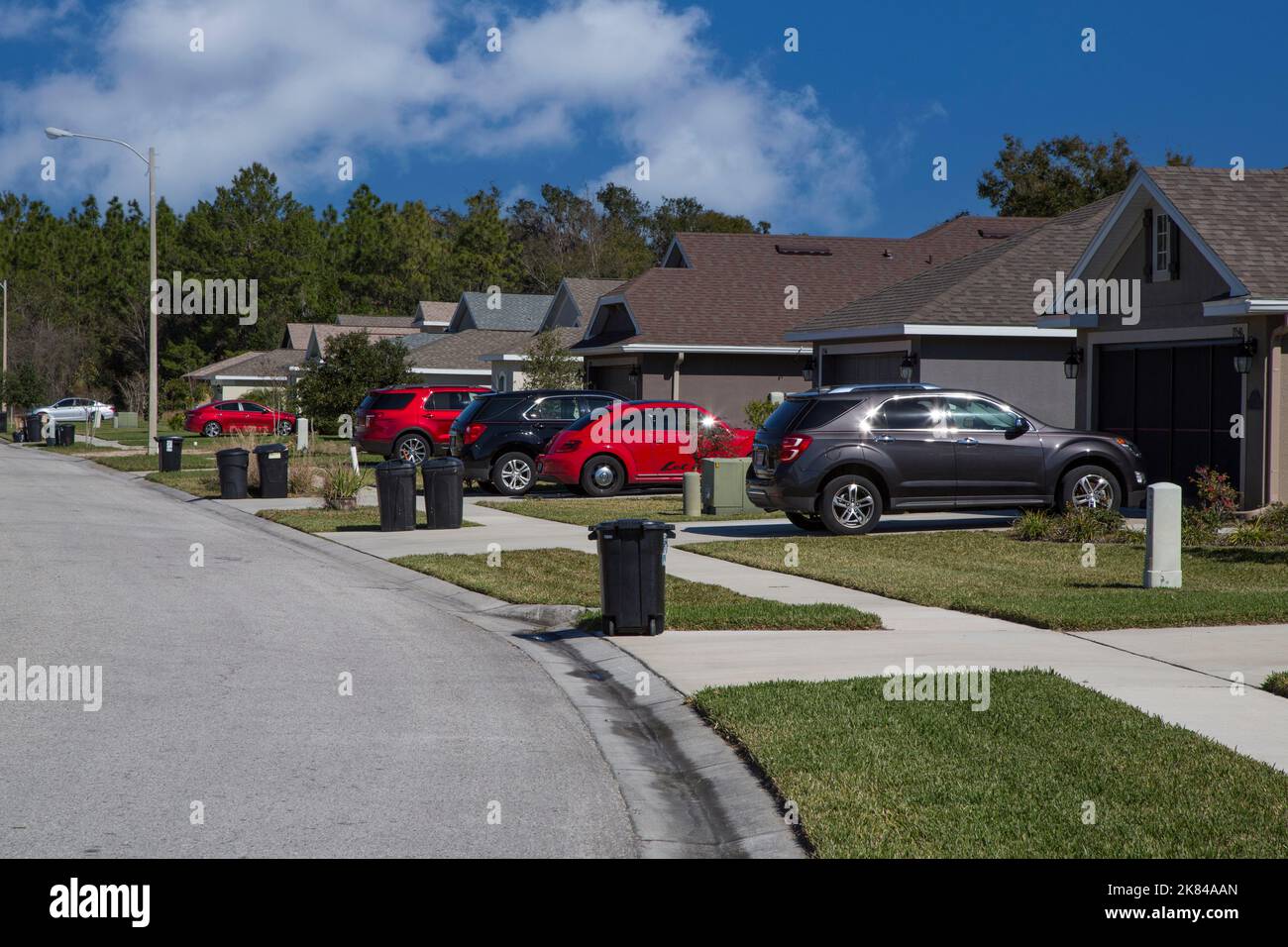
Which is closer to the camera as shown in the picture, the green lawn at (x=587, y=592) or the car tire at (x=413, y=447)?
the green lawn at (x=587, y=592)

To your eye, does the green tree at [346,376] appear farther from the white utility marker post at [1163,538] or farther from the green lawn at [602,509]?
the white utility marker post at [1163,538]

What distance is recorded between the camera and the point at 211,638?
1140 cm

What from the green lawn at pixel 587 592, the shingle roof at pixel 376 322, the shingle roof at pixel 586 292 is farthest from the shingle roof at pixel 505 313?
the green lawn at pixel 587 592

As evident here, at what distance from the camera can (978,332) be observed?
2928cm

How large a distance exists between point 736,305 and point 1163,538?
26.9 metres

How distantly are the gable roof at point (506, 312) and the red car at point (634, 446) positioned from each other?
120ft

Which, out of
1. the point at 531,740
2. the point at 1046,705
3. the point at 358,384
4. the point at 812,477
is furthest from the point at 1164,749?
the point at 358,384

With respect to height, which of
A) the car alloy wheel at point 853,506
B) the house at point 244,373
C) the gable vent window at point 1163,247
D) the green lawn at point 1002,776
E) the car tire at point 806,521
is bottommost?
the green lawn at point 1002,776

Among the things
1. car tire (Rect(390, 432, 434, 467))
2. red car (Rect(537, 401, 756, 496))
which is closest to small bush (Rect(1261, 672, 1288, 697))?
red car (Rect(537, 401, 756, 496))

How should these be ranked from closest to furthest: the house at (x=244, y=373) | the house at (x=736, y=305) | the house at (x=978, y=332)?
the house at (x=978, y=332) → the house at (x=736, y=305) → the house at (x=244, y=373)

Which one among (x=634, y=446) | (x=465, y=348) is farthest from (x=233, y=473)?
(x=465, y=348)

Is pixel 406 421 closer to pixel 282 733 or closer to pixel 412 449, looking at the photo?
pixel 412 449

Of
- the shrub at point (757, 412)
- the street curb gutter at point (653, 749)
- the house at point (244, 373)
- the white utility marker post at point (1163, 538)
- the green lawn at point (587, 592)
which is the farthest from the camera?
the house at point (244, 373)

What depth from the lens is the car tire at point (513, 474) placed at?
1075 inches
